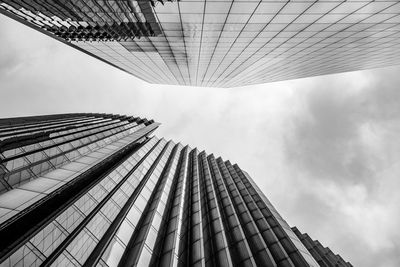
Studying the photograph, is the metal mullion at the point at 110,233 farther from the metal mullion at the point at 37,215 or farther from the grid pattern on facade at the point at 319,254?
Answer: the grid pattern on facade at the point at 319,254

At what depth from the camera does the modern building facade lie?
13.3 metres

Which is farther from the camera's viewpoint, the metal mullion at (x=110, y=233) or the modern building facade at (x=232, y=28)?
the modern building facade at (x=232, y=28)

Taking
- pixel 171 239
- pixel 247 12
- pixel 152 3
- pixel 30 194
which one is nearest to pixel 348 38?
pixel 247 12

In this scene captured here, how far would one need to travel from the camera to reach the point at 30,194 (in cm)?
1505

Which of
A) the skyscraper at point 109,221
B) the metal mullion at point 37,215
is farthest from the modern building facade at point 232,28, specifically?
the metal mullion at point 37,215

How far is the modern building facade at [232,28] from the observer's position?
13.3 metres

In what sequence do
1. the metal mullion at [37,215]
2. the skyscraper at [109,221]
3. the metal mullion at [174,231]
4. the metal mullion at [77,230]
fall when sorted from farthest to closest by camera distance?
the metal mullion at [174,231]
the skyscraper at [109,221]
the metal mullion at [77,230]
the metal mullion at [37,215]

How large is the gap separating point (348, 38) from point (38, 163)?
1161 inches

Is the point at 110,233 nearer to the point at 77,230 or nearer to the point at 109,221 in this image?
the point at 109,221

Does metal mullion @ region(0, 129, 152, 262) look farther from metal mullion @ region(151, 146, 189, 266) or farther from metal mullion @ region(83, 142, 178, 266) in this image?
metal mullion @ region(151, 146, 189, 266)

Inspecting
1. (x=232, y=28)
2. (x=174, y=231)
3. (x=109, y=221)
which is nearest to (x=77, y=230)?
(x=109, y=221)

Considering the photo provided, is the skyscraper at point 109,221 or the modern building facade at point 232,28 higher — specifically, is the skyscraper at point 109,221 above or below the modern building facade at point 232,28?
below

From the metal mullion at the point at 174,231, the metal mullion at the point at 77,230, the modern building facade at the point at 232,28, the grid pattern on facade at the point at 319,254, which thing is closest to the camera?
the metal mullion at the point at 77,230

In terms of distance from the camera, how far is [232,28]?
53.1 feet
